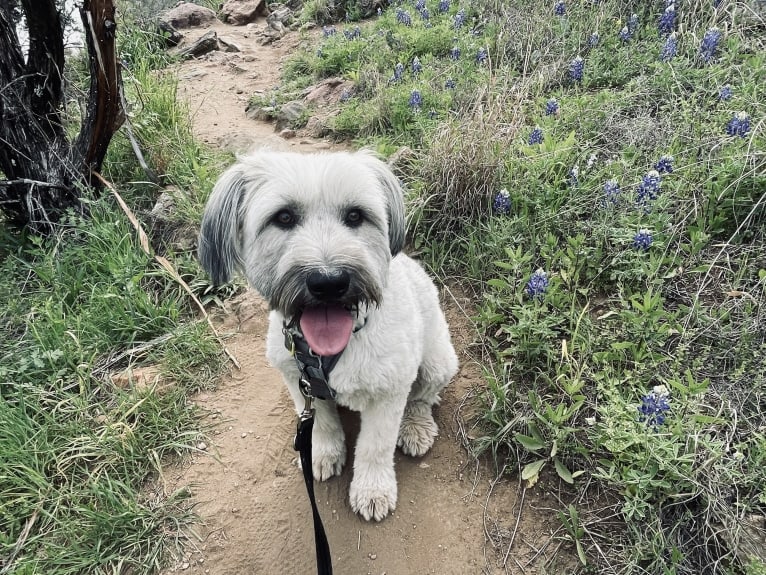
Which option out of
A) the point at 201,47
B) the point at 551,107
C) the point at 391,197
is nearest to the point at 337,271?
the point at 391,197

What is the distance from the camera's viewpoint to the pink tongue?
2062mm

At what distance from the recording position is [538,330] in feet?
9.77

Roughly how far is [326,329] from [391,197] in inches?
32.4

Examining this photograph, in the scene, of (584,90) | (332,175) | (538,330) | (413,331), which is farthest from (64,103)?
(584,90)

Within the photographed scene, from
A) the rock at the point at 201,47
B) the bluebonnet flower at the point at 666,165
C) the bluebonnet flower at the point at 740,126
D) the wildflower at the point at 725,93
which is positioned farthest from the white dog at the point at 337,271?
the rock at the point at 201,47

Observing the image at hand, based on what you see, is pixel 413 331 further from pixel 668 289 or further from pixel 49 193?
pixel 49 193

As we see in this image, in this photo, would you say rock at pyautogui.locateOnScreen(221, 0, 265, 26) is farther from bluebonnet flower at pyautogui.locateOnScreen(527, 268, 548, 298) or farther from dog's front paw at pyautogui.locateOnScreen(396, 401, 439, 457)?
dog's front paw at pyautogui.locateOnScreen(396, 401, 439, 457)

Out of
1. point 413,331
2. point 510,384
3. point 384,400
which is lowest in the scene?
point 510,384

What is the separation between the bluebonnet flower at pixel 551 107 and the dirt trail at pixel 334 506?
2.34 metres

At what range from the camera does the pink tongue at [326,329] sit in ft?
6.77

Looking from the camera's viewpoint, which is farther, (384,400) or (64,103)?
(64,103)

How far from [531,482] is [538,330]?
93cm

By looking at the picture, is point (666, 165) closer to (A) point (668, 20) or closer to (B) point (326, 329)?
(A) point (668, 20)

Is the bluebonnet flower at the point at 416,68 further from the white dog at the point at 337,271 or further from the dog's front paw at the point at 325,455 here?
the dog's front paw at the point at 325,455
